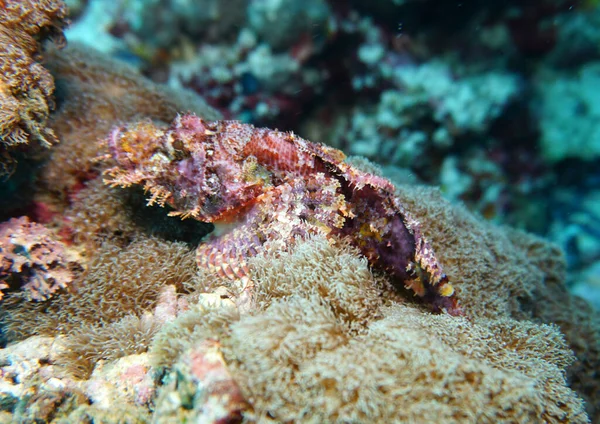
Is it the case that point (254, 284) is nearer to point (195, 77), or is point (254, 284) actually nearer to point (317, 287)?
point (317, 287)

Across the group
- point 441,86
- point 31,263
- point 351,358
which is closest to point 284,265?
point 351,358

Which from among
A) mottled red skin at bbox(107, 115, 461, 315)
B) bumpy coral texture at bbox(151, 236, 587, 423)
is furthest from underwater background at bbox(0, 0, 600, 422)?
mottled red skin at bbox(107, 115, 461, 315)

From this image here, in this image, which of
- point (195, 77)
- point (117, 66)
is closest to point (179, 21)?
point (195, 77)

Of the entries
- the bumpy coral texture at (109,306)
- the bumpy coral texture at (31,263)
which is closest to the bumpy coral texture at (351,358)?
the bumpy coral texture at (109,306)

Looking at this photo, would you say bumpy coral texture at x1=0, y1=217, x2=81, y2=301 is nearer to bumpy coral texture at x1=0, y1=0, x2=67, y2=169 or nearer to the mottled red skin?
bumpy coral texture at x1=0, y1=0, x2=67, y2=169

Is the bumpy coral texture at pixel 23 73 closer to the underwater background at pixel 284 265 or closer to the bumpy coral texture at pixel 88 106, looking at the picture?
the underwater background at pixel 284 265
